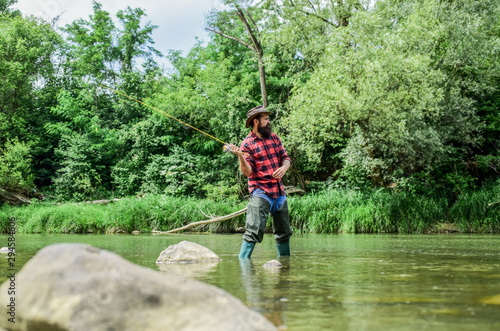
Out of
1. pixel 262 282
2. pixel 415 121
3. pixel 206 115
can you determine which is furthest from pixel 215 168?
pixel 262 282

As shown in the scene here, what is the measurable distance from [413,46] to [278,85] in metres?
8.58

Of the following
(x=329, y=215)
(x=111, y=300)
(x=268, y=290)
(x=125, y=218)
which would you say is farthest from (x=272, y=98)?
(x=111, y=300)

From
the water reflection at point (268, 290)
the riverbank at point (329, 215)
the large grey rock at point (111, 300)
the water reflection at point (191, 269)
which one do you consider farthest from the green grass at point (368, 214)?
the large grey rock at point (111, 300)

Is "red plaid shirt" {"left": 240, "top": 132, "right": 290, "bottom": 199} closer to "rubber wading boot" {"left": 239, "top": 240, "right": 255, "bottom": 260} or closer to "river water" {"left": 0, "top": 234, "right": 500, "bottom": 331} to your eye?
"rubber wading boot" {"left": 239, "top": 240, "right": 255, "bottom": 260}

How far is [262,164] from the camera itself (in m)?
6.12

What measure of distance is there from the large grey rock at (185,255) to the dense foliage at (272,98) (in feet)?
33.7

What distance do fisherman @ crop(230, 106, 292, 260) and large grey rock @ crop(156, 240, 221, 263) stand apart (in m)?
0.50

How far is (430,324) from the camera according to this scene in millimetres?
2455

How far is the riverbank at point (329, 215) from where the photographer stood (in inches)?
624

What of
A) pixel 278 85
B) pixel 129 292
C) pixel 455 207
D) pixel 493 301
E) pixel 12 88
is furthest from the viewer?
pixel 12 88

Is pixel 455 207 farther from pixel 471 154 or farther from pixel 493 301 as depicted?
pixel 493 301

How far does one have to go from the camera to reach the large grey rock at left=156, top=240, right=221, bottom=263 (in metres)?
6.14

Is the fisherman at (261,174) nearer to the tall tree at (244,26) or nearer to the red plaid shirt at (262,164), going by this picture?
the red plaid shirt at (262,164)

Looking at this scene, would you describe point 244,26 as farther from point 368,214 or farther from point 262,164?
point 262,164
